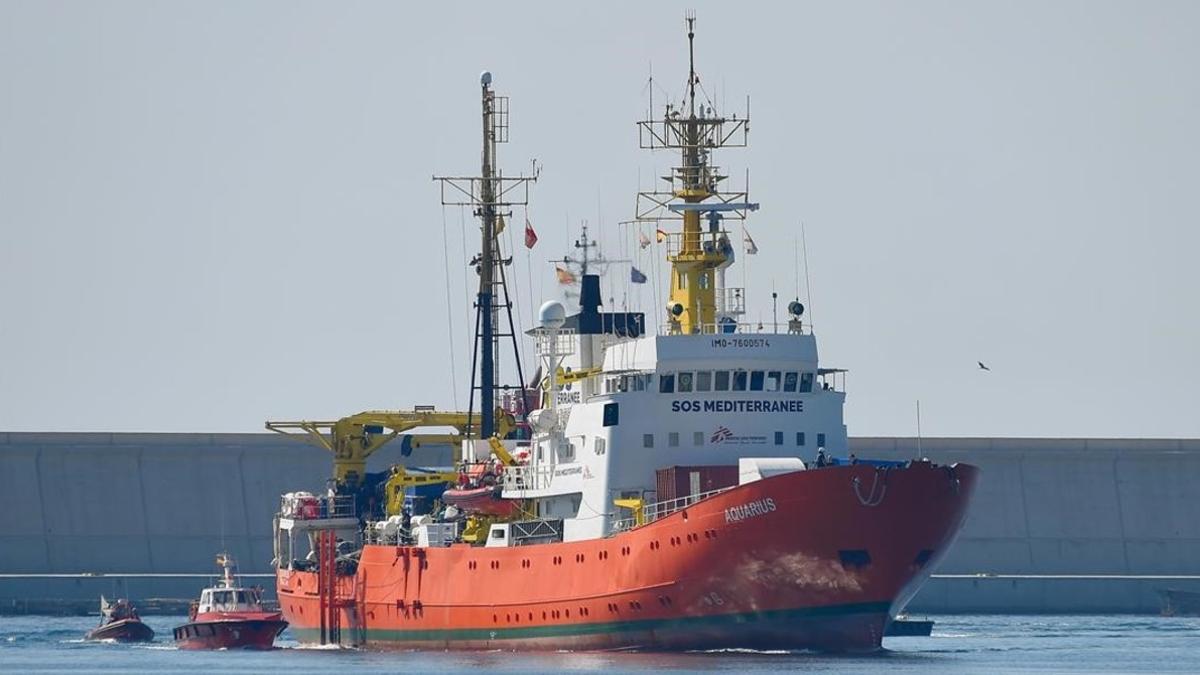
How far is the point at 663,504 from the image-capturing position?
59.0 metres

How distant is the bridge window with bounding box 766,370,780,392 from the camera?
2408 inches

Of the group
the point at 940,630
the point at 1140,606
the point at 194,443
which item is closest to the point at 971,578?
the point at 1140,606

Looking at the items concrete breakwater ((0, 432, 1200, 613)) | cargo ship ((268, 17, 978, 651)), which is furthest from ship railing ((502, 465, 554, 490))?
concrete breakwater ((0, 432, 1200, 613))

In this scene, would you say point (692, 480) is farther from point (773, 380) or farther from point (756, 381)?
point (773, 380)

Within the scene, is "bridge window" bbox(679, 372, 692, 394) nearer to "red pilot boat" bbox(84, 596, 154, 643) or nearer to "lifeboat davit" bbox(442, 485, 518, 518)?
"lifeboat davit" bbox(442, 485, 518, 518)

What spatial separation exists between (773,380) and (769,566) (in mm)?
6398

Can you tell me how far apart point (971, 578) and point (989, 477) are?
8.62 metres

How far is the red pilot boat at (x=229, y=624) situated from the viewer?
232 feet

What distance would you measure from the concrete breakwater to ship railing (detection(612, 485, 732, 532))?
37.3m

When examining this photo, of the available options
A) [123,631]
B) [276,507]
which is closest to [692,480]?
[123,631]

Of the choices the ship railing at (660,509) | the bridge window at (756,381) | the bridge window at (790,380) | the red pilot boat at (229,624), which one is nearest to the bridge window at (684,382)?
the bridge window at (756,381)

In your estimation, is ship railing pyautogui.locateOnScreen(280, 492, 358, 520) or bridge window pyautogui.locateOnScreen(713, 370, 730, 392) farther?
ship railing pyautogui.locateOnScreen(280, 492, 358, 520)

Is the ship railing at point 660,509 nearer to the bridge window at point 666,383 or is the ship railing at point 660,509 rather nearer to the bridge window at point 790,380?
the bridge window at point 666,383

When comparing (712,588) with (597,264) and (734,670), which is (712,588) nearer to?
(734,670)
